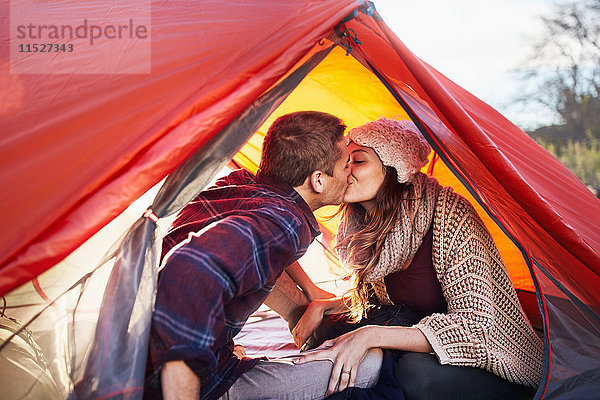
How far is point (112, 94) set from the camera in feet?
4.74

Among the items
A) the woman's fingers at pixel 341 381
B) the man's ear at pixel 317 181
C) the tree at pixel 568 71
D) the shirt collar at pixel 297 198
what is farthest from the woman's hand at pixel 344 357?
the tree at pixel 568 71

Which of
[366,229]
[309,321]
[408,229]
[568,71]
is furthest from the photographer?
[568,71]

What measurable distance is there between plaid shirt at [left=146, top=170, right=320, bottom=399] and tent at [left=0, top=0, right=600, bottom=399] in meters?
0.07

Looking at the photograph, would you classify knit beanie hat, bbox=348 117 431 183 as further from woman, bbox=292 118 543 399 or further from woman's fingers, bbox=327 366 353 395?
woman's fingers, bbox=327 366 353 395

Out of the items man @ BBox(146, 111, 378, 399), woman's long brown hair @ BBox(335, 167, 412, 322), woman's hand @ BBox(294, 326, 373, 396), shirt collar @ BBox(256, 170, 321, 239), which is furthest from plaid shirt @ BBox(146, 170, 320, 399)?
woman's long brown hair @ BBox(335, 167, 412, 322)

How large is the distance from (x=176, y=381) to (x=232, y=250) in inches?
13.5

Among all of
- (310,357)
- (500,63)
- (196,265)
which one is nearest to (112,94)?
(196,265)

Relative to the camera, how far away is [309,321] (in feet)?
7.52

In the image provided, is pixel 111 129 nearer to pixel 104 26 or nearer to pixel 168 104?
pixel 168 104

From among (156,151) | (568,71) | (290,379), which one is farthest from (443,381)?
(568,71)

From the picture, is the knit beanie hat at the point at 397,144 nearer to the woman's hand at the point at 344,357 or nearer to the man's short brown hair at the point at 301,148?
the man's short brown hair at the point at 301,148

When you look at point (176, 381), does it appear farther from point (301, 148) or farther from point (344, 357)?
point (301, 148)

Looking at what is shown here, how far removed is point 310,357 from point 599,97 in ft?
43.3

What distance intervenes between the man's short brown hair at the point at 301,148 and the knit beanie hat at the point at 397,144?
243 mm
